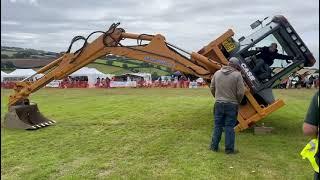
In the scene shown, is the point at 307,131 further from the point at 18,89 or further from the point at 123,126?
the point at 18,89

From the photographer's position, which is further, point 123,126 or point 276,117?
point 276,117

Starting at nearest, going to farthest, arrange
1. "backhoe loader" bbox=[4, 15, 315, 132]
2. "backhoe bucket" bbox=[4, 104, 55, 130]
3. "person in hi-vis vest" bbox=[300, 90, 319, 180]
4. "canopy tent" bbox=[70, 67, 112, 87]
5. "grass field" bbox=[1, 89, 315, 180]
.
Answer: "person in hi-vis vest" bbox=[300, 90, 319, 180], "grass field" bbox=[1, 89, 315, 180], "backhoe loader" bbox=[4, 15, 315, 132], "backhoe bucket" bbox=[4, 104, 55, 130], "canopy tent" bbox=[70, 67, 112, 87]

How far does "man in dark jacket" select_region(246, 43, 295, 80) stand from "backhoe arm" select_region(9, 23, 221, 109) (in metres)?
1.05

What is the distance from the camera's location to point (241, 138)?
10.2 meters

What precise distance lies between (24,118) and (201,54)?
183 inches

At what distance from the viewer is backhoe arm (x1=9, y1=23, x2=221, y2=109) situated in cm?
1118

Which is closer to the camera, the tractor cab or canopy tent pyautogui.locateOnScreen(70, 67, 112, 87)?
the tractor cab

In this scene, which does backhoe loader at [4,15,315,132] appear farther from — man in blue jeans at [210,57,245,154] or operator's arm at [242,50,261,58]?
man in blue jeans at [210,57,245,154]

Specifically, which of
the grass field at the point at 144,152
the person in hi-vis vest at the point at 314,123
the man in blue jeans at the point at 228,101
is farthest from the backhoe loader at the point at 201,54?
the person in hi-vis vest at the point at 314,123

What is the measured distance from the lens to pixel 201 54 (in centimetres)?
1139

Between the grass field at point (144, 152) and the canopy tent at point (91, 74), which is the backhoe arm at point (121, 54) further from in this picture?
the canopy tent at point (91, 74)

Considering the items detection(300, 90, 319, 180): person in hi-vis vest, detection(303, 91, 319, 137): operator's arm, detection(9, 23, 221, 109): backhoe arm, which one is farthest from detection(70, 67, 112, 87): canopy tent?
detection(303, 91, 319, 137): operator's arm

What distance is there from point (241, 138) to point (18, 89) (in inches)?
225

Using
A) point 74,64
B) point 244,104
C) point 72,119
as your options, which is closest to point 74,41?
point 74,64
